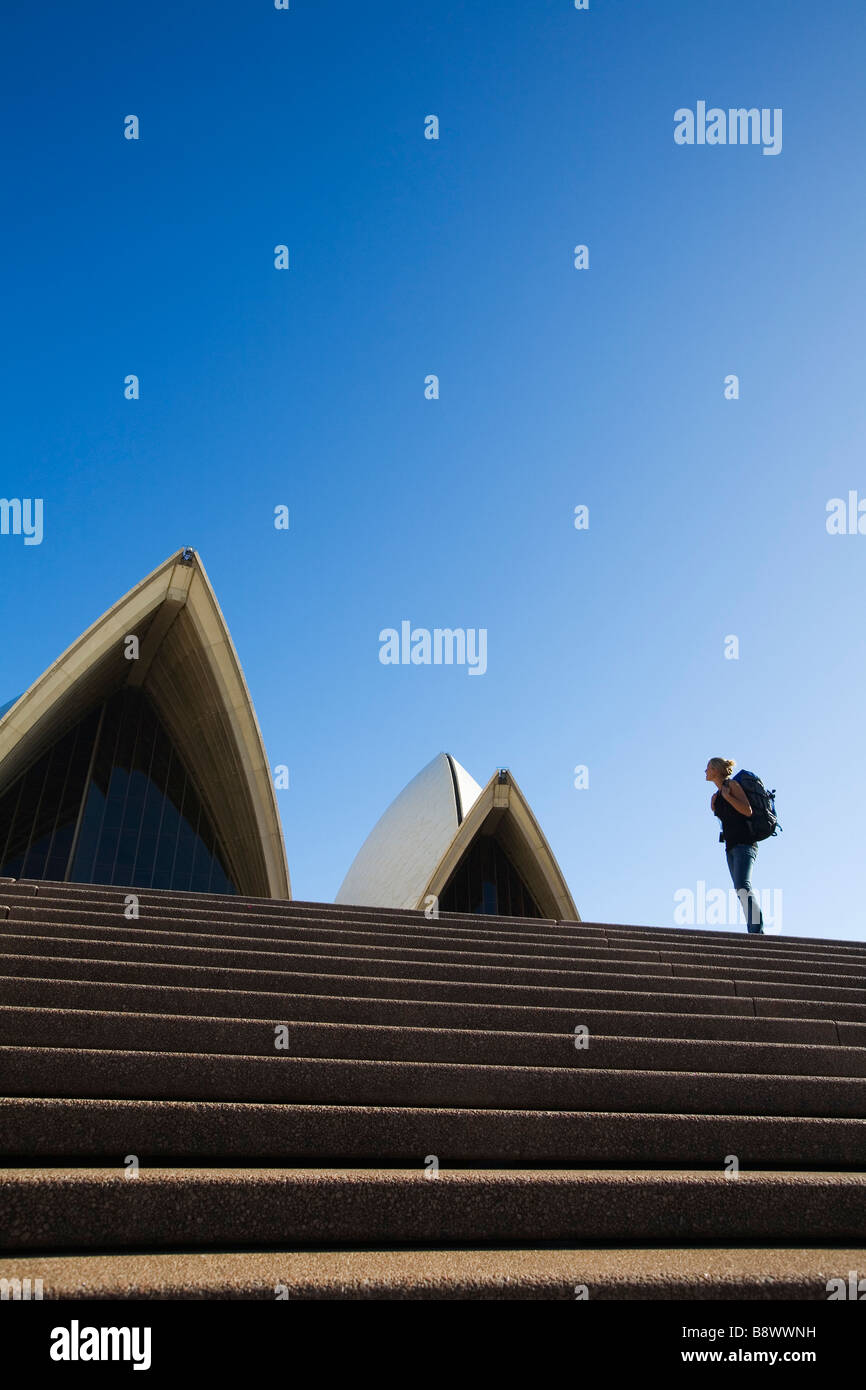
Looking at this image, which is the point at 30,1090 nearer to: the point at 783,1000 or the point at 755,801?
the point at 783,1000

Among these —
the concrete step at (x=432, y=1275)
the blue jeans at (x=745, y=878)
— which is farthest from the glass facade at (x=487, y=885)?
the concrete step at (x=432, y=1275)

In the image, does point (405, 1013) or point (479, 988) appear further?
point (479, 988)

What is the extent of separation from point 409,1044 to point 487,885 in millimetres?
13741

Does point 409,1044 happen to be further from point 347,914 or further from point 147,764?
point 147,764

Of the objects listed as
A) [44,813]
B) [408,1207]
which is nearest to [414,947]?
[408,1207]

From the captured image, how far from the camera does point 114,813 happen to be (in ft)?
41.6

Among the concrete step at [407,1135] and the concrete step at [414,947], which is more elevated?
the concrete step at [414,947]

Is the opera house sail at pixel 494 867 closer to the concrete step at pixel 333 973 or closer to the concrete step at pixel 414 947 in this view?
the concrete step at pixel 414 947

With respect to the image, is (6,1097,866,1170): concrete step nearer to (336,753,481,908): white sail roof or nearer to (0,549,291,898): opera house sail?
(0,549,291,898): opera house sail

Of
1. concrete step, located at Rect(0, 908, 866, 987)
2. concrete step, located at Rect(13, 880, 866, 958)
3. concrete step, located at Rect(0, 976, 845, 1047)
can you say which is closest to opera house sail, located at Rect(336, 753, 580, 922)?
concrete step, located at Rect(13, 880, 866, 958)

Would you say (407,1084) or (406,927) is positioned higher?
(406,927)

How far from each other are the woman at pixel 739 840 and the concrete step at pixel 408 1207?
5092 millimetres

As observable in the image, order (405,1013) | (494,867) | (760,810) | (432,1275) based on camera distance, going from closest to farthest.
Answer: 1. (432,1275)
2. (405,1013)
3. (760,810)
4. (494,867)

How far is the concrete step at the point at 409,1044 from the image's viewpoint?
2830 mm
